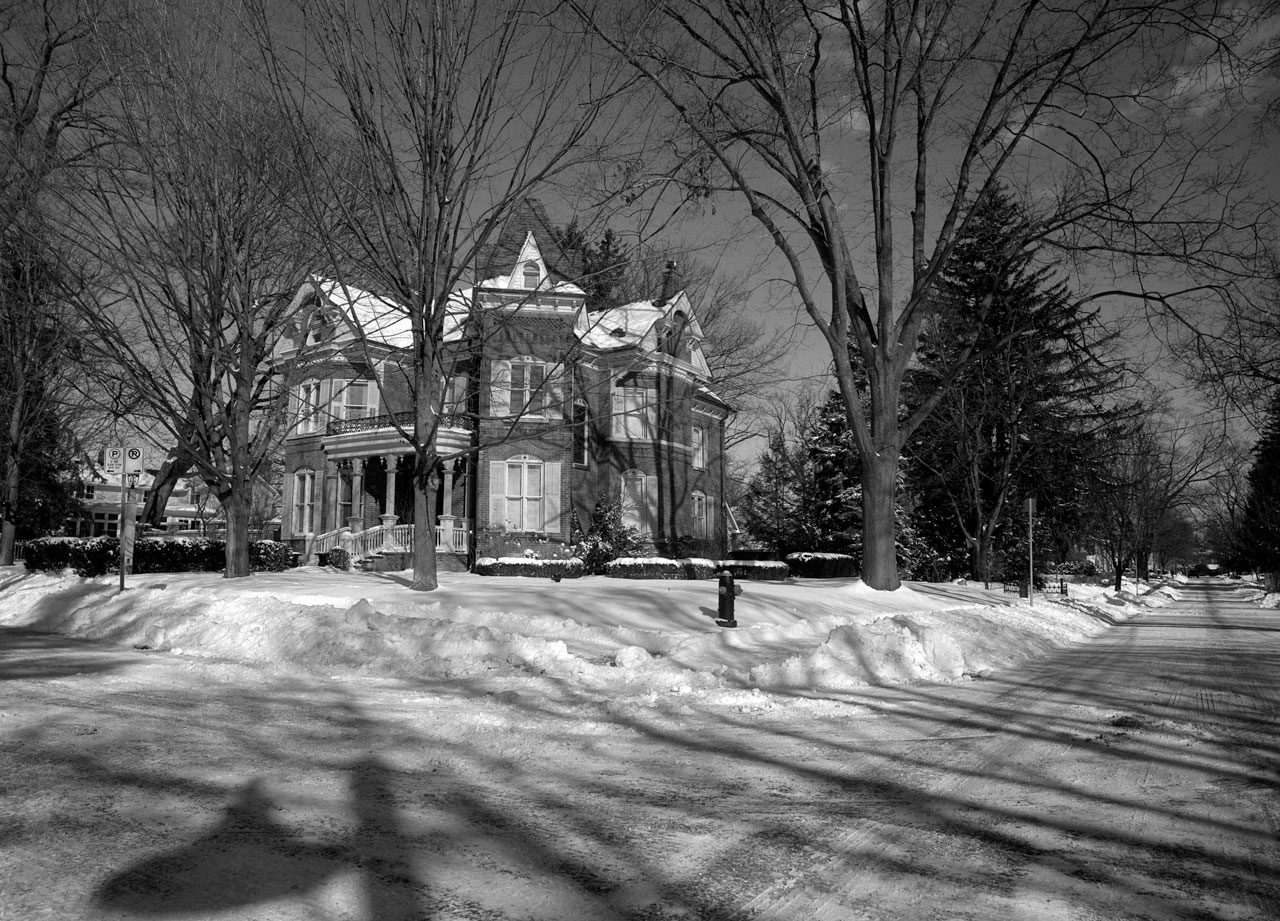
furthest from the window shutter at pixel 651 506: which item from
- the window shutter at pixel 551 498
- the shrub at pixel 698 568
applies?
the shrub at pixel 698 568

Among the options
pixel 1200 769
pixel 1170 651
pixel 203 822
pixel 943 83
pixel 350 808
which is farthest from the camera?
pixel 943 83

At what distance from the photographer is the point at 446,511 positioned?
30609 mm

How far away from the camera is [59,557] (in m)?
24.7

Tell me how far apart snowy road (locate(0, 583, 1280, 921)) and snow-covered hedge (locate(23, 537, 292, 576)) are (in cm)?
1618

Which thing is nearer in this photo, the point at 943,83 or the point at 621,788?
the point at 621,788

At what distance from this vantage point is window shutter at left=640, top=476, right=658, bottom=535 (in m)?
32.9

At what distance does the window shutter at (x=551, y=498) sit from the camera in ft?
98.8

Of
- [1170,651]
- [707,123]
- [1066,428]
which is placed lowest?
[1170,651]

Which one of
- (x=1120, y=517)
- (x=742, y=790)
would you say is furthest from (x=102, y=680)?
(x=1120, y=517)

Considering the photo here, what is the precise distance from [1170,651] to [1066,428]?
23.4 metres

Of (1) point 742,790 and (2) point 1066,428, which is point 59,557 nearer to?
(1) point 742,790

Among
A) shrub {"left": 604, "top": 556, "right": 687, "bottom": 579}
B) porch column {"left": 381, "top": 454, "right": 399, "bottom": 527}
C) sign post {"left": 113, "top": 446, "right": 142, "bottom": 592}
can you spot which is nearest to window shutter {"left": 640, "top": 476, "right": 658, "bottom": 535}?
shrub {"left": 604, "top": 556, "right": 687, "bottom": 579}

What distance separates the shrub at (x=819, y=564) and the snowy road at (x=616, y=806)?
88.3 feet

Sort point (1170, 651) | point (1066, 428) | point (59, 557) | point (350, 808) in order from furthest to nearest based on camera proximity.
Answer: point (1066, 428) → point (59, 557) → point (1170, 651) → point (350, 808)
